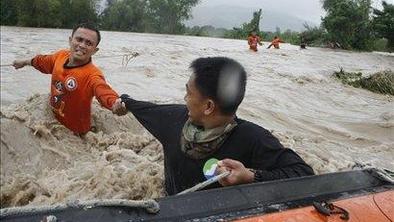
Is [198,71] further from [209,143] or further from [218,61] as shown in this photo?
[209,143]

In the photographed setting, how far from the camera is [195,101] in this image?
2.57 metres

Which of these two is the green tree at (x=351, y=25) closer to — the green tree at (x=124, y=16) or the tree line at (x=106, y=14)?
the tree line at (x=106, y=14)

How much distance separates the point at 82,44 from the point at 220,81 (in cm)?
207

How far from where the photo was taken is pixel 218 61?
2.54 m

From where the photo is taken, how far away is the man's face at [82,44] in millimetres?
4270

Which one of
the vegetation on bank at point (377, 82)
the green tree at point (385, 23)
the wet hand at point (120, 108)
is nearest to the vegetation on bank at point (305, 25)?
the green tree at point (385, 23)

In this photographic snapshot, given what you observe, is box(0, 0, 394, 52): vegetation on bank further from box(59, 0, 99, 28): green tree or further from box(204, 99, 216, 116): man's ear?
box(204, 99, 216, 116): man's ear

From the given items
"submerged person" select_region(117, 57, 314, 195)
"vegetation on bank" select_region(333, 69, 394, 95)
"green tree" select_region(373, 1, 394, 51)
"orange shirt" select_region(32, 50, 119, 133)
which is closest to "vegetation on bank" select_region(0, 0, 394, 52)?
"green tree" select_region(373, 1, 394, 51)

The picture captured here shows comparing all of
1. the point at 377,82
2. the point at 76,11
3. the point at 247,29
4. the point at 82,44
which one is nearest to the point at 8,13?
the point at 76,11

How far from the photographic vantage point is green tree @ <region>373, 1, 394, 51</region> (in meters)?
36.8

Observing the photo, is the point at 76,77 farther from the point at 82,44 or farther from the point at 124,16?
the point at 124,16

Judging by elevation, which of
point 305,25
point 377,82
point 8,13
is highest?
point 377,82

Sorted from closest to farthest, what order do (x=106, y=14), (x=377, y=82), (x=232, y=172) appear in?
(x=232, y=172), (x=377, y=82), (x=106, y=14)

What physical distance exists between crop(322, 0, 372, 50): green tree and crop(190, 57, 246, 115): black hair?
4090 cm
